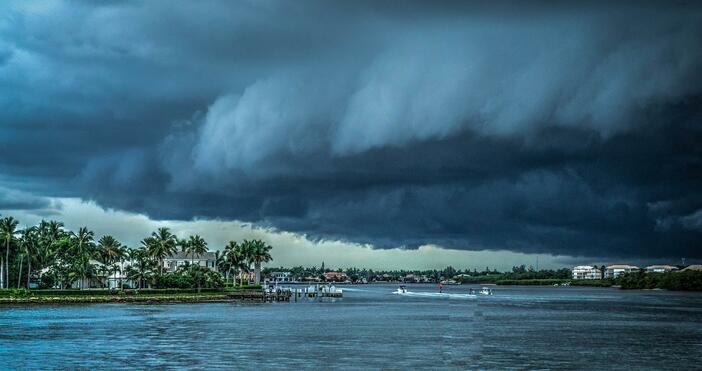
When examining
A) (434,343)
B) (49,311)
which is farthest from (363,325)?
(49,311)

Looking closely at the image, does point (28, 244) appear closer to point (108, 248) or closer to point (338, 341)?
point (108, 248)

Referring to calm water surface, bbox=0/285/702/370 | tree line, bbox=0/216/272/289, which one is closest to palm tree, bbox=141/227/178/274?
tree line, bbox=0/216/272/289

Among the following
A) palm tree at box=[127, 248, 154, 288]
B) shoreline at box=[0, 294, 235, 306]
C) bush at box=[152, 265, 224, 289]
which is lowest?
shoreline at box=[0, 294, 235, 306]

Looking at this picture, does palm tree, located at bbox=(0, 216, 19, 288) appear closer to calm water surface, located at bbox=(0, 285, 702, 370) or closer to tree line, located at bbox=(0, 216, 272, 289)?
tree line, located at bbox=(0, 216, 272, 289)

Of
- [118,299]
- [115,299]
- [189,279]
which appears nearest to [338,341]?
[118,299]

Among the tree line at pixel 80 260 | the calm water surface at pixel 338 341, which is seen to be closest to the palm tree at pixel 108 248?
the tree line at pixel 80 260

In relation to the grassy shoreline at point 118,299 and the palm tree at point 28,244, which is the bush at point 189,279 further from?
the palm tree at point 28,244

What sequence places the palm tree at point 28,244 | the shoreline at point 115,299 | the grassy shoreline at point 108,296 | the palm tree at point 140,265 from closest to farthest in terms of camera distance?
the shoreline at point 115,299
the grassy shoreline at point 108,296
the palm tree at point 28,244
the palm tree at point 140,265

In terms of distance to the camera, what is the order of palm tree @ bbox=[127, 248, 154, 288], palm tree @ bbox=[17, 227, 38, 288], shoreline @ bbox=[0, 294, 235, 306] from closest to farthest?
shoreline @ bbox=[0, 294, 235, 306] < palm tree @ bbox=[17, 227, 38, 288] < palm tree @ bbox=[127, 248, 154, 288]

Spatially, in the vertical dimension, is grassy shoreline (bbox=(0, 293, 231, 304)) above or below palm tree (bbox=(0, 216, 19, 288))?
below
